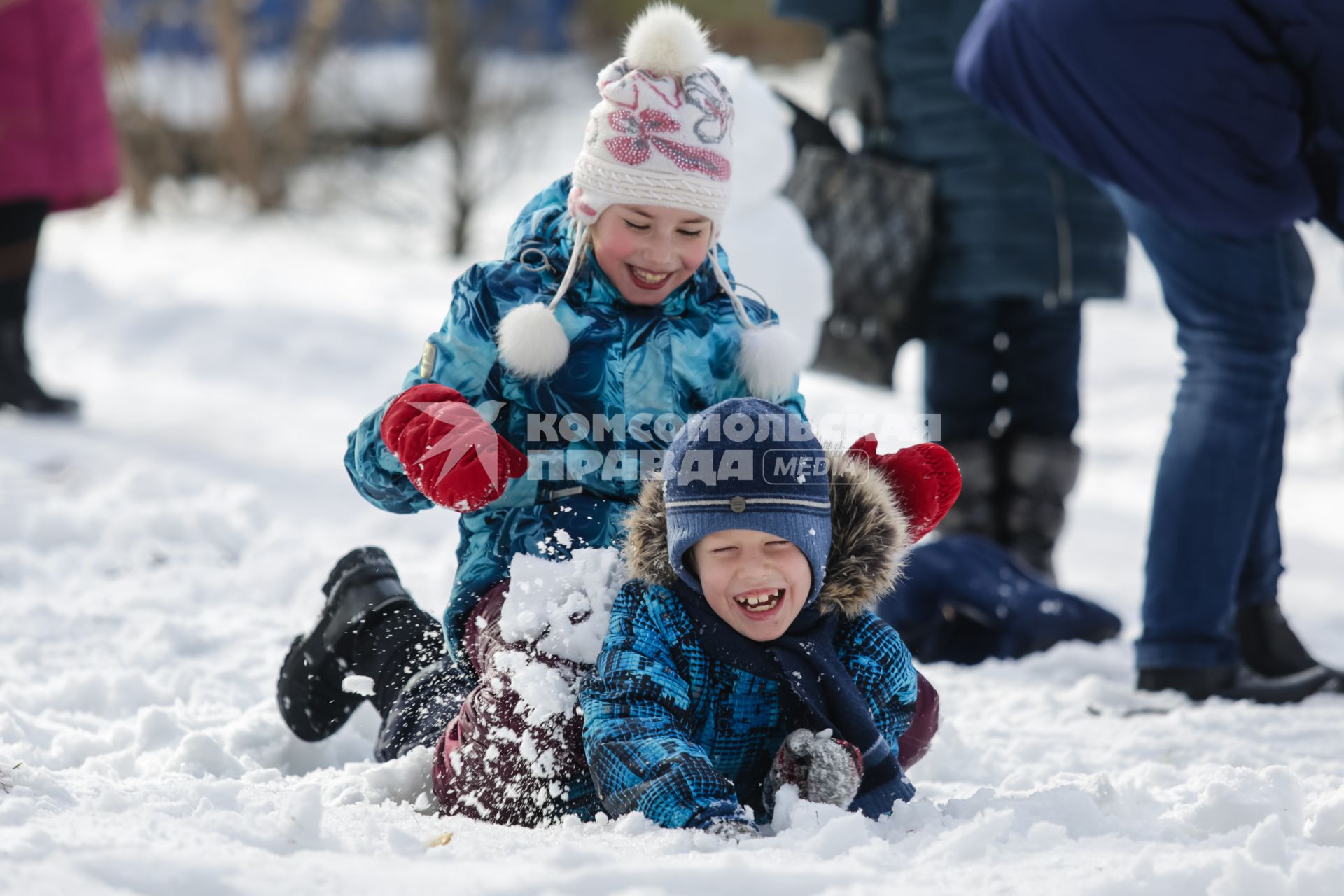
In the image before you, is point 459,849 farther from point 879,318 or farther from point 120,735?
point 879,318

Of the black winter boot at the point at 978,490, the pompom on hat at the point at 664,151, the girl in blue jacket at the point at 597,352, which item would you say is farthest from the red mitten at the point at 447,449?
the black winter boot at the point at 978,490

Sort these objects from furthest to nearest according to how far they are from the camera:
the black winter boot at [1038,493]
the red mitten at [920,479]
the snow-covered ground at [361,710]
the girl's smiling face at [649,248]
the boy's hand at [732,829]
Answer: the black winter boot at [1038,493]
the girl's smiling face at [649,248]
the red mitten at [920,479]
the boy's hand at [732,829]
the snow-covered ground at [361,710]

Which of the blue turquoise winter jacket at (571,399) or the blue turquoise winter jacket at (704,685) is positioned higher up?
the blue turquoise winter jacket at (571,399)

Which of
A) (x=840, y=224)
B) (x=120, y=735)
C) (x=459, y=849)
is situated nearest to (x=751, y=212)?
(x=840, y=224)

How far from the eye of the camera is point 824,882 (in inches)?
63.7

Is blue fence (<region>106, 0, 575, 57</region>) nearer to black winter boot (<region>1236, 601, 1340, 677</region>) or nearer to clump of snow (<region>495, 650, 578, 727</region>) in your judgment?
black winter boot (<region>1236, 601, 1340, 677</region>)

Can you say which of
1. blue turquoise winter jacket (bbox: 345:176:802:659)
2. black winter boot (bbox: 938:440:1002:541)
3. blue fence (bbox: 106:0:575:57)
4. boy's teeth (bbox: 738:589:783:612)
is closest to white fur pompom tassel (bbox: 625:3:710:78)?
blue turquoise winter jacket (bbox: 345:176:802:659)

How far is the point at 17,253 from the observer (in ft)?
18.4

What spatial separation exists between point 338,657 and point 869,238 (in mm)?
1852

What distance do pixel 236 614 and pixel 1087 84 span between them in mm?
2127

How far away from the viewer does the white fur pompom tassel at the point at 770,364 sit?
2.36 m

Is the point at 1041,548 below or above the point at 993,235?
below

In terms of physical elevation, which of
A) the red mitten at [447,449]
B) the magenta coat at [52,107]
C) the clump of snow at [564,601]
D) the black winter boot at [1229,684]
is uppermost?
the magenta coat at [52,107]

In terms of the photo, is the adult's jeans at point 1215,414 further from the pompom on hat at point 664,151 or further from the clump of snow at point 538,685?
the clump of snow at point 538,685
